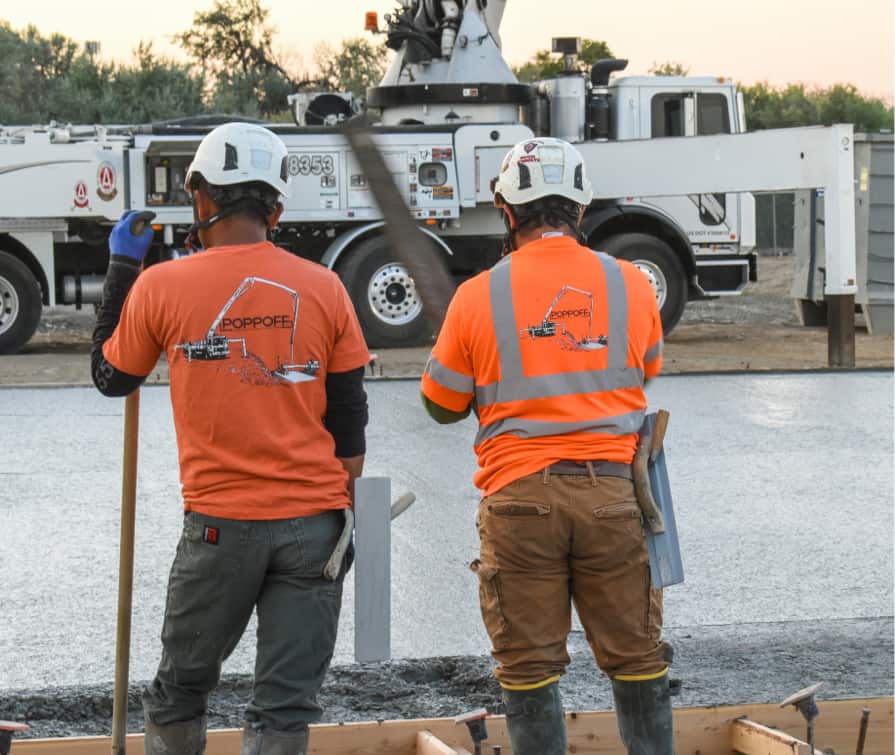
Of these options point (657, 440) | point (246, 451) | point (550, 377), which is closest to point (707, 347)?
point (657, 440)

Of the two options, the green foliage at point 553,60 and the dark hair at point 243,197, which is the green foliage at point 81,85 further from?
the dark hair at point 243,197

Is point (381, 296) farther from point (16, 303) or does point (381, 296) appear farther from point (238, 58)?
point (238, 58)

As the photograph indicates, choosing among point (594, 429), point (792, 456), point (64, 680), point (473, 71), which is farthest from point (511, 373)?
point (473, 71)

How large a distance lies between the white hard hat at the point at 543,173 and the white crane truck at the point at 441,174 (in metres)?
11.8

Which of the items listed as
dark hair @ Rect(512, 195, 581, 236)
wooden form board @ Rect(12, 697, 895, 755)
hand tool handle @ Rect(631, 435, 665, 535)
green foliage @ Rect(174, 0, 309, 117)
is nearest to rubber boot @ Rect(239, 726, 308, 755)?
wooden form board @ Rect(12, 697, 895, 755)

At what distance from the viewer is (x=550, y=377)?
4238mm

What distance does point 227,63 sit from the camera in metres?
38.5

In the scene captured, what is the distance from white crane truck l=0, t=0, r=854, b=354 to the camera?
17.8m

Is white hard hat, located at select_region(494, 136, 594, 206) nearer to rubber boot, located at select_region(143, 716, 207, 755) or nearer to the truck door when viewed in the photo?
rubber boot, located at select_region(143, 716, 207, 755)

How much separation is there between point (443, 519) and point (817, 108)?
42.2 metres

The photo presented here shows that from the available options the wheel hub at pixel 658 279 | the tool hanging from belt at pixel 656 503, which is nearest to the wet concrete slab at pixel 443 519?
the tool hanging from belt at pixel 656 503

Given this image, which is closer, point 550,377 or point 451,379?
point 550,377

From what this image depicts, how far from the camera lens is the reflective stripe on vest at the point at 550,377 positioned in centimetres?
424

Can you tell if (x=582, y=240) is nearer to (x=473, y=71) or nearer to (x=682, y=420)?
(x=682, y=420)
